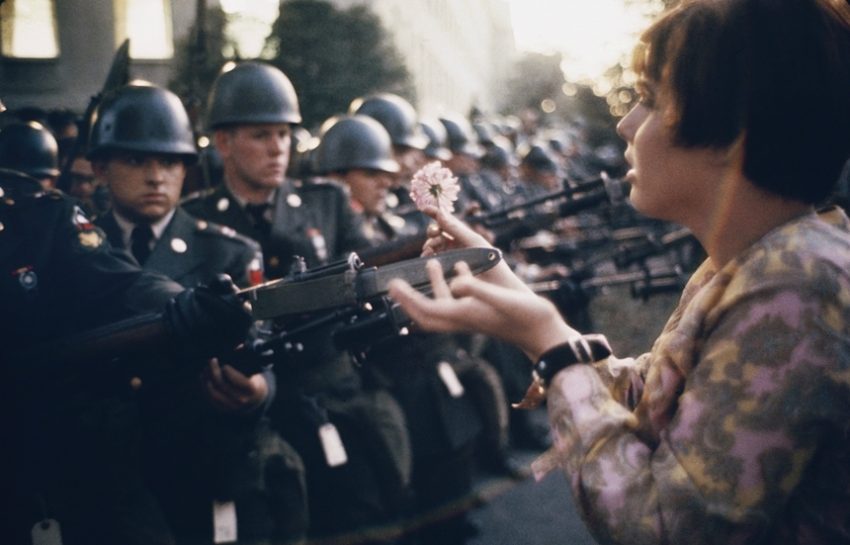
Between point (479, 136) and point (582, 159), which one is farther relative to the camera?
point (582, 159)

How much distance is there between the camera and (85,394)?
286 centimetres

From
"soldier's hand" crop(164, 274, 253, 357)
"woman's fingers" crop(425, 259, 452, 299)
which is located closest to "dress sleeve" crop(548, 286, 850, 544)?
"woman's fingers" crop(425, 259, 452, 299)

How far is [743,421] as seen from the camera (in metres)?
1.54

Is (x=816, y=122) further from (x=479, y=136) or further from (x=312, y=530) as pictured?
(x=479, y=136)

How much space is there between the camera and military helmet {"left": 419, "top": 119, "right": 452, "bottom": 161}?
36.9 feet

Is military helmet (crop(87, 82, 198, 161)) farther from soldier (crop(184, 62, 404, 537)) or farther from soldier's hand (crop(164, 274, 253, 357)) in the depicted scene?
soldier's hand (crop(164, 274, 253, 357))

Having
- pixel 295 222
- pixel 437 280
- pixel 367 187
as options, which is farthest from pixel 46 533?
pixel 367 187

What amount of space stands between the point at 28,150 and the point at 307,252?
1904mm

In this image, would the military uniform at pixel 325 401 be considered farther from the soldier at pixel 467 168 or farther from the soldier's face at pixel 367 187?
the soldier at pixel 467 168

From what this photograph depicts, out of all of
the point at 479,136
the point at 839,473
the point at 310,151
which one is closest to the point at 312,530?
the point at 839,473

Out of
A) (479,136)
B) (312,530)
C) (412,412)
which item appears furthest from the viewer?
(479,136)

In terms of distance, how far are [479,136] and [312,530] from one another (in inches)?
495

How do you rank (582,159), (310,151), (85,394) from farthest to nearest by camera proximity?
(582,159) < (310,151) < (85,394)

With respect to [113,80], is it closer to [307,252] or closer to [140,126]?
[140,126]
